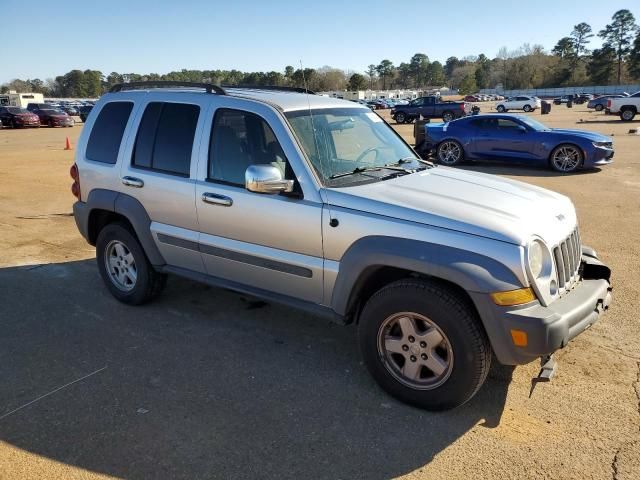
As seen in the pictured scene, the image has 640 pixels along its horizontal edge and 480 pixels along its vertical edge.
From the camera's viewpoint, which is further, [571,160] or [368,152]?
[571,160]

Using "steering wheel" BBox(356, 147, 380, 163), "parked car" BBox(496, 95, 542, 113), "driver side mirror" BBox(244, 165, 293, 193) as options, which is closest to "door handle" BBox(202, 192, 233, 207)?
"driver side mirror" BBox(244, 165, 293, 193)

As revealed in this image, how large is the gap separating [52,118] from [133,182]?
37.8 m

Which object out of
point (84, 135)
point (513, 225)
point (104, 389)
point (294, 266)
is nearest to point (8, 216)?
point (84, 135)

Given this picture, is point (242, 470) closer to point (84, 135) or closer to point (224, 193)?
point (224, 193)

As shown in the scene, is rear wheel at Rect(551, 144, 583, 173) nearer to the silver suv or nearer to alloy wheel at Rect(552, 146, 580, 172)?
alloy wheel at Rect(552, 146, 580, 172)

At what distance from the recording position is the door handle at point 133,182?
4.54m

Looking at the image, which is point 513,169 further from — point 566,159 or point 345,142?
point 345,142

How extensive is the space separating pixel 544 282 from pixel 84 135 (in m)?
4.43

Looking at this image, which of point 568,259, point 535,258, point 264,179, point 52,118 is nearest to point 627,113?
point 568,259

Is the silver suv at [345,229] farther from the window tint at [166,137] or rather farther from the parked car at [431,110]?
the parked car at [431,110]

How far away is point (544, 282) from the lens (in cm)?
303

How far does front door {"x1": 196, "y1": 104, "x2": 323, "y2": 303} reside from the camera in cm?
361

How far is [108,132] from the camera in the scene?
4.94m

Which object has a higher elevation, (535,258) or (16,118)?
(16,118)
